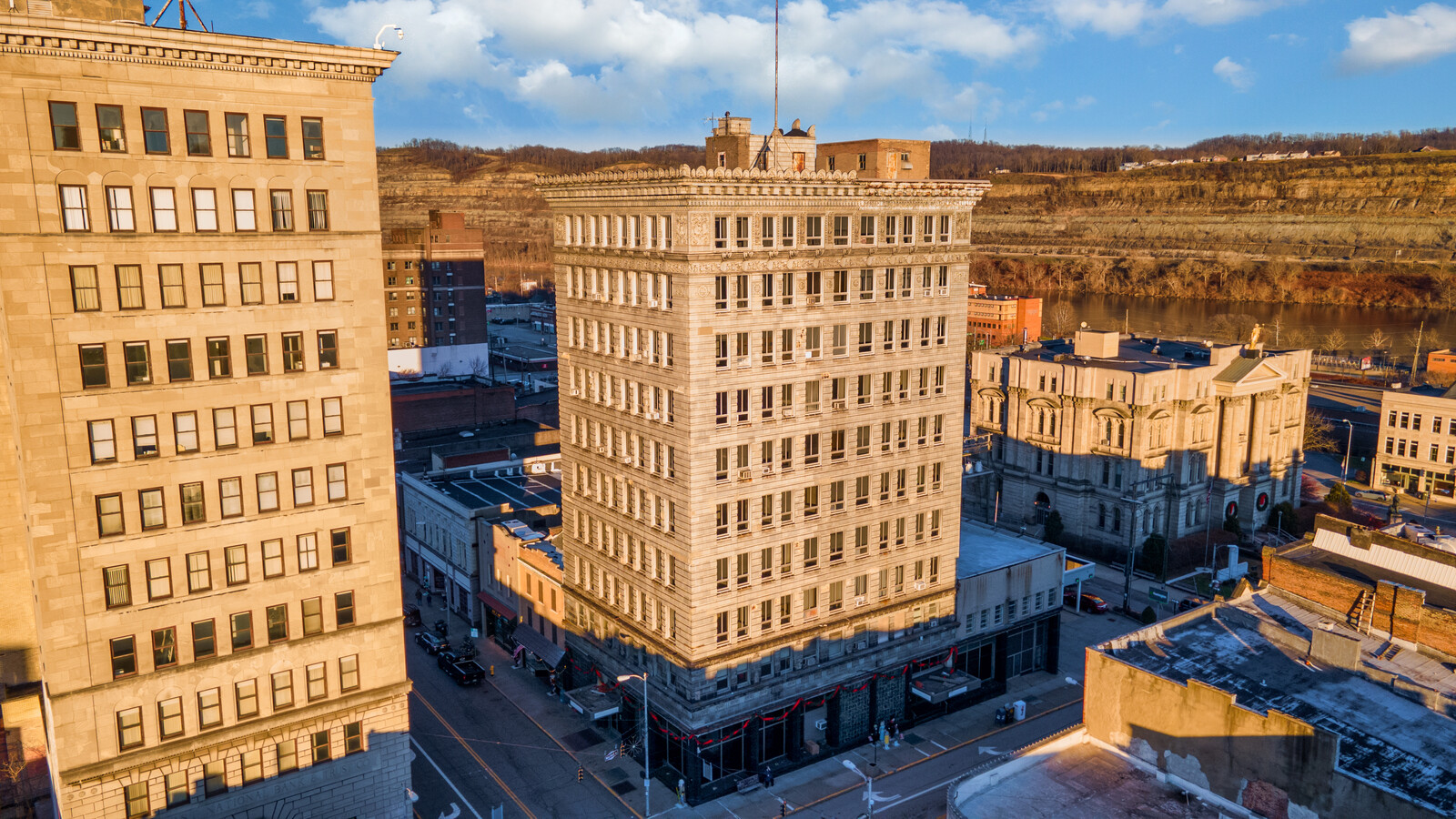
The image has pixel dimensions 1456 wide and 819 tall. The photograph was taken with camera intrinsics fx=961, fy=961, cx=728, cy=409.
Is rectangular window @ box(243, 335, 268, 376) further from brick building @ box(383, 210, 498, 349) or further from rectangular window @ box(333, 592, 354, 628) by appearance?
brick building @ box(383, 210, 498, 349)

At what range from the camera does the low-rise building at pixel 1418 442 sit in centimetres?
10506

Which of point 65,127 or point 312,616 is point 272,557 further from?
point 65,127

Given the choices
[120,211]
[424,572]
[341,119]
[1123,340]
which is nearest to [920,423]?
[341,119]

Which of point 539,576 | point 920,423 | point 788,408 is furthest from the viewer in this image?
point 539,576

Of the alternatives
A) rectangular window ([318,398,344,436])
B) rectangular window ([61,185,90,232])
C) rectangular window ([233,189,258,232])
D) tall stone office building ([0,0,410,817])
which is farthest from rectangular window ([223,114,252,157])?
rectangular window ([318,398,344,436])

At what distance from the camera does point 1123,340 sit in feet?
378

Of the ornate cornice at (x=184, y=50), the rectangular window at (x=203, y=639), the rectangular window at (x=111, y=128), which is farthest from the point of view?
the rectangular window at (x=203, y=639)

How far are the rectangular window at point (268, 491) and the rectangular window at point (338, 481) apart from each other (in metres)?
2.04

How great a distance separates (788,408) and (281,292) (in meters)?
24.9

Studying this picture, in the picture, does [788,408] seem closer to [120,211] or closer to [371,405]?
[371,405]

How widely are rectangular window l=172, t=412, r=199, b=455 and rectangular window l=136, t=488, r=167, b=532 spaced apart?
1780 mm

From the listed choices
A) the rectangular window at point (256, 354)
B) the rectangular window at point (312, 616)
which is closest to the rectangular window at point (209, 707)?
the rectangular window at point (312, 616)

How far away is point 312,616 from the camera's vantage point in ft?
132

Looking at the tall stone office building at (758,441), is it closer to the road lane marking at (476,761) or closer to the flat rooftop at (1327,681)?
the road lane marking at (476,761)
